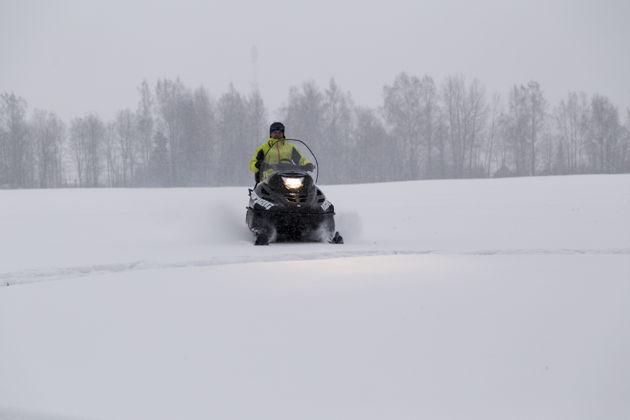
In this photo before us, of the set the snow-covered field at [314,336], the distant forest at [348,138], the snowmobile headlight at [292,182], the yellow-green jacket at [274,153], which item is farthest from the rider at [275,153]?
the distant forest at [348,138]

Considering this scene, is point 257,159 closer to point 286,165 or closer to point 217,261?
point 286,165

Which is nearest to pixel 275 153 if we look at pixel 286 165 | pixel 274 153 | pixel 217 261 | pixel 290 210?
pixel 274 153

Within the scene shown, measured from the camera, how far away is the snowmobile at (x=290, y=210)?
8.73 metres

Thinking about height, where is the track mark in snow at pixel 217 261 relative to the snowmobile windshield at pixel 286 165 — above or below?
below

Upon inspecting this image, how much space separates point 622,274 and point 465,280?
4.85 feet

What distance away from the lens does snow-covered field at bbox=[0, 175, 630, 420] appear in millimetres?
2779

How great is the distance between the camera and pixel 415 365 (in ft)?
10.3

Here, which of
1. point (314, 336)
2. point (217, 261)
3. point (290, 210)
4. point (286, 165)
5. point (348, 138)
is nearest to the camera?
point (314, 336)

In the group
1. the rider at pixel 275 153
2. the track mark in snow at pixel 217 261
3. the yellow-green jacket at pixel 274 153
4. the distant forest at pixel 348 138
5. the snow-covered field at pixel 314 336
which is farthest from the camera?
the distant forest at pixel 348 138

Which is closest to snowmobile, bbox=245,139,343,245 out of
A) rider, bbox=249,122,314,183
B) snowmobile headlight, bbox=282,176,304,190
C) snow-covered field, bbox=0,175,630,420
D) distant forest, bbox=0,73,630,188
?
snowmobile headlight, bbox=282,176,304,190

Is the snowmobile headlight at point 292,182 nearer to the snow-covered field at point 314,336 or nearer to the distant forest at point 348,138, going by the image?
the snow-covered field at point 314,336

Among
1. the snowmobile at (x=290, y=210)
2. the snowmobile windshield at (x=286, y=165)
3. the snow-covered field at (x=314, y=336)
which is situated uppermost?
the snowmobile windshield at (x=286, y=165)

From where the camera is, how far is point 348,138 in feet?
184

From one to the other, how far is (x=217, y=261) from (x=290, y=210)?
2.38m
